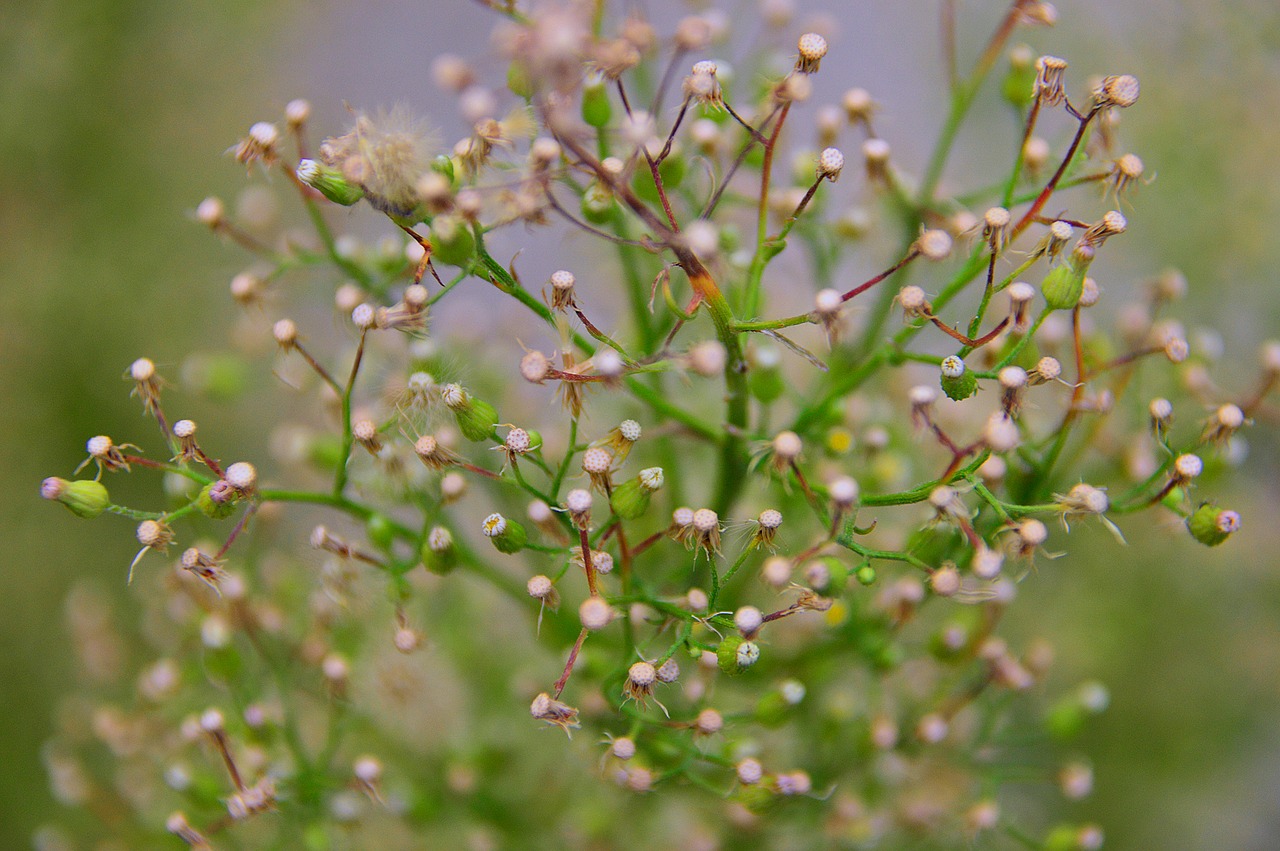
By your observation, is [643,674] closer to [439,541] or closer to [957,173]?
[439,541]

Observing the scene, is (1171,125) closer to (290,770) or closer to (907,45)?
(907,45)

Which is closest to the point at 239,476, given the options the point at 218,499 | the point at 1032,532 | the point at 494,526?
the point at 218,499

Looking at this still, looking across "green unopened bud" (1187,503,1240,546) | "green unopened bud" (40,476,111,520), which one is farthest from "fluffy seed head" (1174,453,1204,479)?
"green unopened bud" (40,476,111,520)

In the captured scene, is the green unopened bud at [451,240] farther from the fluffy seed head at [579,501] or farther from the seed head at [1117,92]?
the seed head at [1117,92]

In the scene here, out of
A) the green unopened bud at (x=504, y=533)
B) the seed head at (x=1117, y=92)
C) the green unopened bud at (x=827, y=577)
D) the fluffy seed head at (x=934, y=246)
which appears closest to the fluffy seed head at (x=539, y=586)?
the green unopened bud at (x=504, y=533)

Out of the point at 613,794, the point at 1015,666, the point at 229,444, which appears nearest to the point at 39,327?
the point at 229,444

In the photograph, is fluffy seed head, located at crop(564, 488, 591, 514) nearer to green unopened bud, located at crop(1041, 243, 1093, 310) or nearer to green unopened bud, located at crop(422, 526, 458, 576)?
green unopened bud, located at crop(422, 526, 458, 576)
